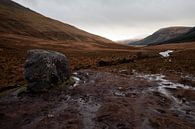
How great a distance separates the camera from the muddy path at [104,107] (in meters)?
17.4

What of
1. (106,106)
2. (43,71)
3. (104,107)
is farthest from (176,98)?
(43,71)

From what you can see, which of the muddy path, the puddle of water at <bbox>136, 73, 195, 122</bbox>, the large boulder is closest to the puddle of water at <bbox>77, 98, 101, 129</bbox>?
the muddy path

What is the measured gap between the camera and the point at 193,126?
54.4ft

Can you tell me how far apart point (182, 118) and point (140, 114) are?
2841mm

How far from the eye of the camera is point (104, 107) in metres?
21.1

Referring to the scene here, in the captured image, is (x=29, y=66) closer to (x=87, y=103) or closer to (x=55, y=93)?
(x=55, y=93)

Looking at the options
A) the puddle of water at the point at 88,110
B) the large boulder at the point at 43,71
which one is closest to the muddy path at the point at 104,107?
the puddle of water at the point at 88,110

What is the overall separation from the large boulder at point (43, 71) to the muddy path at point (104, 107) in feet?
4.14

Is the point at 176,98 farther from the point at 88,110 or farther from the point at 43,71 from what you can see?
the point at 43,71

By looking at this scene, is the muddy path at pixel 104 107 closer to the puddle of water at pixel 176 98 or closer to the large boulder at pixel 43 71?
the puddle of water at pixel 176 98

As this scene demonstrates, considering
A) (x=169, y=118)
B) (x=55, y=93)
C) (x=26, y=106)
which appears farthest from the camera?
(x=55, y=93)

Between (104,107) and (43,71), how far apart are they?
356 inches

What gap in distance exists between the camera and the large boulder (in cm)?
2670

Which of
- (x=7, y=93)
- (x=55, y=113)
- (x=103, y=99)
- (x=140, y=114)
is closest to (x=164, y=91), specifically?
(x=103, y=99)
